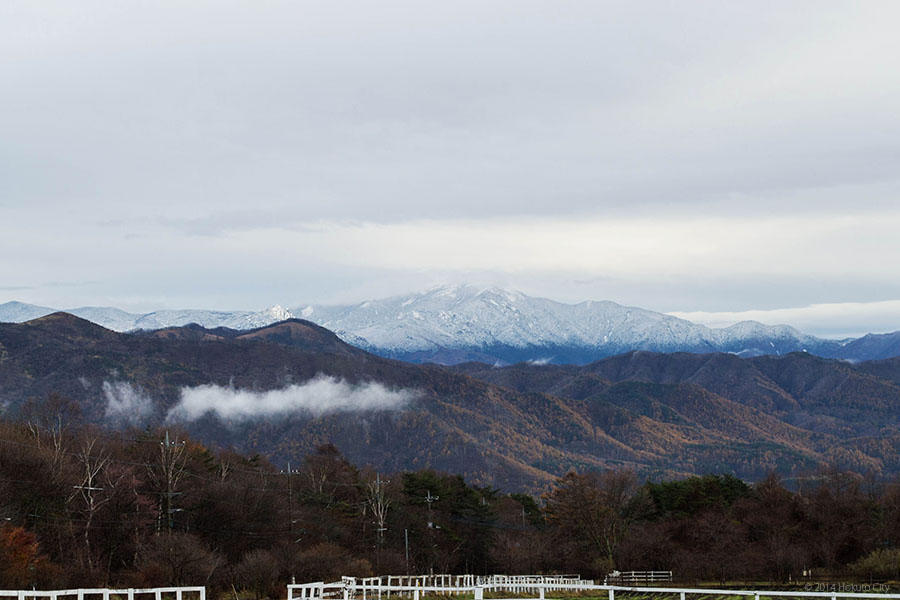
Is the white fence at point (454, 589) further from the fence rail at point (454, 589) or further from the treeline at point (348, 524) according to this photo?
the treeline at point (348, 524)

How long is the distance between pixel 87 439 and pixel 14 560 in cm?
4999

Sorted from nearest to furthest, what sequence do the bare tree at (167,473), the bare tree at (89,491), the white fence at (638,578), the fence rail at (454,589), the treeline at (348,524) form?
the fence rail at (454,589)
the treeline at (348,524)
the bare tree at (89,491)
the white fence at (638,578)
the bare tree at (167,473)

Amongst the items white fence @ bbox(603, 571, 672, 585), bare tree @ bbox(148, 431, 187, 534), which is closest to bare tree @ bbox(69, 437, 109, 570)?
bare tree @ bbox(148, 431, 187, 534)

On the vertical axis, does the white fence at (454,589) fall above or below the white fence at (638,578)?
above

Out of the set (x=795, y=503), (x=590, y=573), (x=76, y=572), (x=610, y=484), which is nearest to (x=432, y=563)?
(x=590, y=573)

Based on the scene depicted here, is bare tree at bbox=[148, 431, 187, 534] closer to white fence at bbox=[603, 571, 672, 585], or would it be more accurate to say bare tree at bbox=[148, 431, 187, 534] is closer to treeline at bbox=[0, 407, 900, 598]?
treeline at bbox=[0, 407, 900, 598]

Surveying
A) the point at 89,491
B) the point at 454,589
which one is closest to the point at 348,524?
the point at 89,491

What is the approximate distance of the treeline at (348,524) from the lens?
56688 mm

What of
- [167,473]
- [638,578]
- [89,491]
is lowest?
[638,578]

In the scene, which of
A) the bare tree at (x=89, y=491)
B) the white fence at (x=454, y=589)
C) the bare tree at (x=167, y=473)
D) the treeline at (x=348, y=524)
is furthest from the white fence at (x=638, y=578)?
the bare tree at (x=89, y=491)

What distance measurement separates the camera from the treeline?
56.7 meters

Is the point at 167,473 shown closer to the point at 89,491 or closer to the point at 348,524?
the point at 89,491

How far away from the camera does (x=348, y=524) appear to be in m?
107

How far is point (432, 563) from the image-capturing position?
110 m
